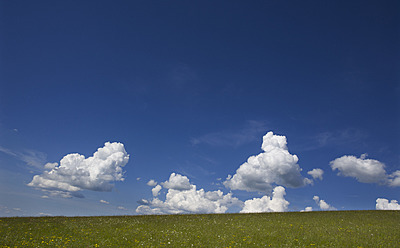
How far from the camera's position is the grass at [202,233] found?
80.3 feet

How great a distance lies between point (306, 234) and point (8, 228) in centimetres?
3269

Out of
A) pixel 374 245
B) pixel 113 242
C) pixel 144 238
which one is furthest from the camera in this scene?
pixel 144 238

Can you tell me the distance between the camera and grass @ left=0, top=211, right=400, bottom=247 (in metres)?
24.5

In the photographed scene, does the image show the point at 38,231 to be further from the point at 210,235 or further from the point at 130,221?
the point at 210,235

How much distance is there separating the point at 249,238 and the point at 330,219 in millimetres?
18010

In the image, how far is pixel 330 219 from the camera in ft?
123

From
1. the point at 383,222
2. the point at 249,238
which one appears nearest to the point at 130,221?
the point at 249,238

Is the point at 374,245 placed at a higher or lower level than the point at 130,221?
lower

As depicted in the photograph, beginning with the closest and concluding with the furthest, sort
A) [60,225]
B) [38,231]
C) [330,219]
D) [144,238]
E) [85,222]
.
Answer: [144,238] < [38,231] < [60,225] < [85,222] < [330,219]

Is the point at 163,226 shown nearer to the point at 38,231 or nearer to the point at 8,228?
the point at 38,231

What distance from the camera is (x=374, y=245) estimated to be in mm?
23375

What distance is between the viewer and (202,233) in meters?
28.6

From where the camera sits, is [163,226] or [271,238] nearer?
[271,238]

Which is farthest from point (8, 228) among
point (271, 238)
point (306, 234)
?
point (306, 234)
